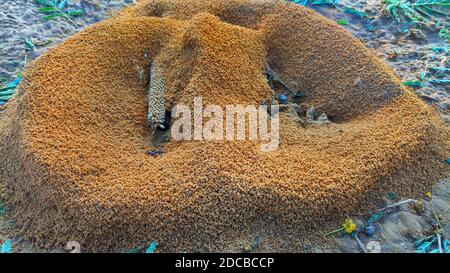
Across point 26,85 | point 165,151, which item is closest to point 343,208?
point 165,151

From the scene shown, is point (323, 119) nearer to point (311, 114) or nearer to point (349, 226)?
point (311, 114)

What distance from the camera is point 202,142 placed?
7.84ft

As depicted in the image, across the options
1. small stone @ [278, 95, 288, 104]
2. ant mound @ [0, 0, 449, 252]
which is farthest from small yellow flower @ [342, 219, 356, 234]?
small stone @ [278, 95, 288, 104]

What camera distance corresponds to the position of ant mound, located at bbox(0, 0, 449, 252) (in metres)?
2.16

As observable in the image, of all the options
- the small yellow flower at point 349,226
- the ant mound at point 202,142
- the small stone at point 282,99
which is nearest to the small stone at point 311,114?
the ant mound at point 202,142

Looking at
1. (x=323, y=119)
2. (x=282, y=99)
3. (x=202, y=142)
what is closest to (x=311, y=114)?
(x=323, y=119)

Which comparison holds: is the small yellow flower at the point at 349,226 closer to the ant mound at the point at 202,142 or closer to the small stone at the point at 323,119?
the ant mound at the point at 202,142

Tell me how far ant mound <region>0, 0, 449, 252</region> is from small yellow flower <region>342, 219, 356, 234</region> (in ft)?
0.16

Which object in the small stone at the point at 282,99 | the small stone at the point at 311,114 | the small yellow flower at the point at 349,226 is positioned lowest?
the small yellow flower at the point at 349,226

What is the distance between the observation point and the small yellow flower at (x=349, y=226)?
7.29ft

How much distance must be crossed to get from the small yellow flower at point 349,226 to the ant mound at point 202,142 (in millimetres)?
50

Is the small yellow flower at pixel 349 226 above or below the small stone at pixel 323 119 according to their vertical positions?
below

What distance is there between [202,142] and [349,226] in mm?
945
